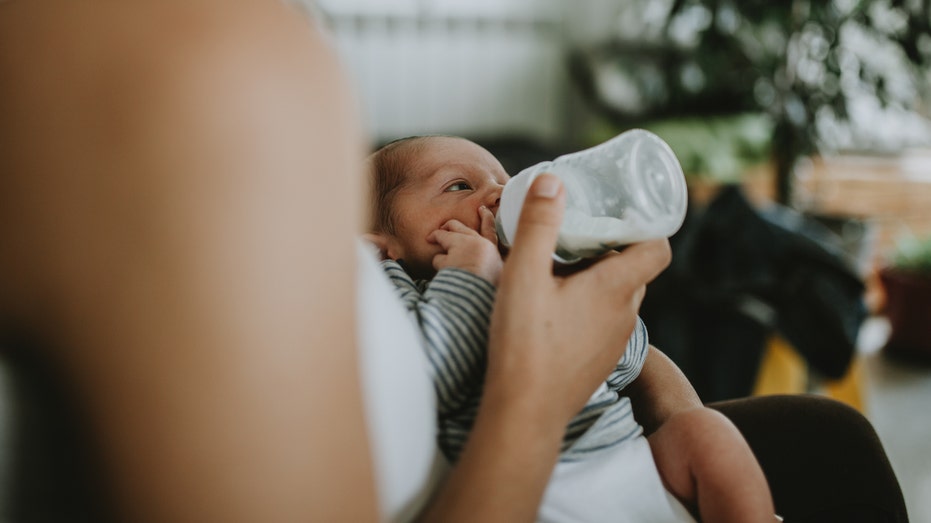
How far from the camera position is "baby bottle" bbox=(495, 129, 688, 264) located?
0.57m

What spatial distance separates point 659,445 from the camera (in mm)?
620

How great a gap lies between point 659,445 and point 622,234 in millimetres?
188

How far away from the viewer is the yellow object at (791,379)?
1748 mm

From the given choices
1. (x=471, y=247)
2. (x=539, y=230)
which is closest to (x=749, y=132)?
(x=471, y=247)

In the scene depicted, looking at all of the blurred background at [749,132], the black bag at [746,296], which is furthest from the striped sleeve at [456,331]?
the black bag at [746,296]

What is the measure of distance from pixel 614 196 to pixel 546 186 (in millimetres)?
129

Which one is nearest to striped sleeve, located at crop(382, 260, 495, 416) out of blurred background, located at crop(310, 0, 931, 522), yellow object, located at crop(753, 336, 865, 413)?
blurred background, located at crop(310, 0, 931, 522)

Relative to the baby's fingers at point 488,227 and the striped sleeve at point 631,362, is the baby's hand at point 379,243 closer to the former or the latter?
the baby's fingers at point 488,227

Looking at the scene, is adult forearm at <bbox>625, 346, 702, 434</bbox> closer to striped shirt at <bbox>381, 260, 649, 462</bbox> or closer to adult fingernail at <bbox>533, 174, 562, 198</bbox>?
striped shirt at <bbox>381, 260, 649, 462</bbox>

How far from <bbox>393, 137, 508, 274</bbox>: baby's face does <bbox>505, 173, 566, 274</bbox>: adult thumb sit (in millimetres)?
208

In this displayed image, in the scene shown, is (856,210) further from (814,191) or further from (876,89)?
(876,89)

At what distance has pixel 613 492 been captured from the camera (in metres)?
0.57

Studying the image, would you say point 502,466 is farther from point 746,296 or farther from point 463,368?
point 746,296

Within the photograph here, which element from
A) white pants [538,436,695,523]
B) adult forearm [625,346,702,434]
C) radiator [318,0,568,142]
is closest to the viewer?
white pants [538,436,695,523]
